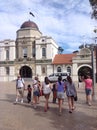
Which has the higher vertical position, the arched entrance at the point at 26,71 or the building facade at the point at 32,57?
the building facade at the point at 32,57

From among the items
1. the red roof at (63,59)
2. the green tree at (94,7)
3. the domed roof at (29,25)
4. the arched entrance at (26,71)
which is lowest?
the arched entrance at (26,71)

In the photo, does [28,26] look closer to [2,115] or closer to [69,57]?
[69,57]

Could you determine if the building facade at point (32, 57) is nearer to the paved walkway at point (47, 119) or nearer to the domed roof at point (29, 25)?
the domed roof at point (29, 25)

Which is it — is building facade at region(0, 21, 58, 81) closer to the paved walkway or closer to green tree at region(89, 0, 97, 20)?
the paved walkway

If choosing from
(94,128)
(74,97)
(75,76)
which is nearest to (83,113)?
(74,97)

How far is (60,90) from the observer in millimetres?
12297

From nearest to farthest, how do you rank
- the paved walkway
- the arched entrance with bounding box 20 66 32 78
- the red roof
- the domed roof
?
the paved walkway, the red roof, the arched entrance with bounding box 20 66 32 78, the domed roof

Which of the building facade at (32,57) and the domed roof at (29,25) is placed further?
the domed roof at (29,25)

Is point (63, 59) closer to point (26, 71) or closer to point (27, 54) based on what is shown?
point (27, 54)

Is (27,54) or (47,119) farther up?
(27,54)

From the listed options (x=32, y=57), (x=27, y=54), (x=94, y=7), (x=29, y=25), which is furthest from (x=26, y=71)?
(x=94, y=7)

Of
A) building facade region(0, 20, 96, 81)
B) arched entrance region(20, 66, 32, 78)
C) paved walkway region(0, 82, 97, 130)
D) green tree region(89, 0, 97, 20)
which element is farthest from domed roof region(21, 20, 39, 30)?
green tree region(89, 0, 97, 20)

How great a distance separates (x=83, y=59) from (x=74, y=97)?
136ft

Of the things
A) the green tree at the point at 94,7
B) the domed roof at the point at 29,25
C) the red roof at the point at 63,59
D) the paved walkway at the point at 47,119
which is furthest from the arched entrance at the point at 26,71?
the green tree at the point at 94,7
